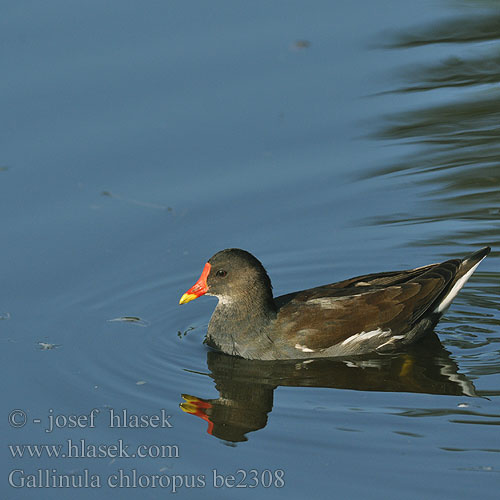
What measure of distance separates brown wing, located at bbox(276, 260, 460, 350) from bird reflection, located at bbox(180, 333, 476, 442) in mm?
210

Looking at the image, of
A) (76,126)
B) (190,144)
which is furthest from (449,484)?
(76,126)

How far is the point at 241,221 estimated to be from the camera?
9523mm

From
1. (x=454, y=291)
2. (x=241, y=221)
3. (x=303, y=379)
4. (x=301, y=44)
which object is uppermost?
(x=301, y=44)

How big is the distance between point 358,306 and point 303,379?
0.78 m

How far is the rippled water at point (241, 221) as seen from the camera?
20.9ft

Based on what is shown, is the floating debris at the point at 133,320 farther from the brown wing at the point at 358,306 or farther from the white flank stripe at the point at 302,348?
the white flank stripe at the point at 302,348

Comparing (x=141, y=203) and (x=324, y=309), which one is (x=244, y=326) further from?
(x=141, y=203)

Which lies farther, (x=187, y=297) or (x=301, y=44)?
(x=301, y=44)

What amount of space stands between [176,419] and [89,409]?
59cm

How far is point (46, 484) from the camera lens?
245 inches

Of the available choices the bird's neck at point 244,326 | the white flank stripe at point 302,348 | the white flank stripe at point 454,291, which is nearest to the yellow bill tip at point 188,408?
the bird's neck at point 244,326

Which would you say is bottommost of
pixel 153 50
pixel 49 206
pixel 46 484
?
pixel 46 484

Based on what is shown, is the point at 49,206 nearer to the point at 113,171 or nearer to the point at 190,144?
the point at 113,171

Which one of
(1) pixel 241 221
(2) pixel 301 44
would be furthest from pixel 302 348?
(2) pixel 301 44
